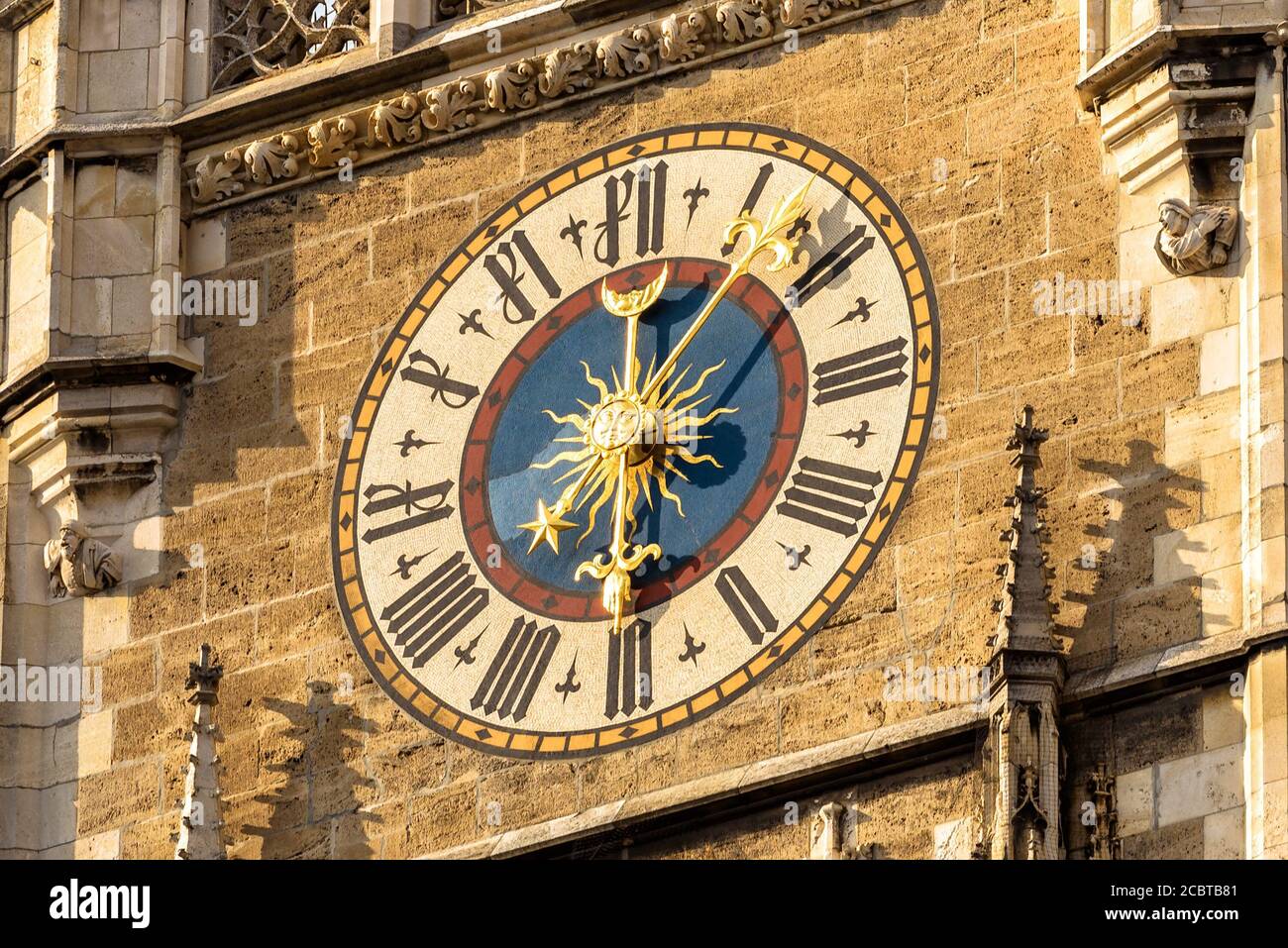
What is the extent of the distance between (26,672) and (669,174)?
296cm

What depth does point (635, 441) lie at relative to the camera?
73.9ft

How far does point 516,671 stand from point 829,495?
1259mm

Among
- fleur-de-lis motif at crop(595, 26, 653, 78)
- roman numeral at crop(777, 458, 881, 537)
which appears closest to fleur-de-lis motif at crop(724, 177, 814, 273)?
roman numeral at crop(777, 458, 881, 537)

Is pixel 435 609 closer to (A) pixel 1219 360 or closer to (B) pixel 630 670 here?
(B) pixel 630 670

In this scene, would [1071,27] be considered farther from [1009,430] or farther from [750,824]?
[750,824]

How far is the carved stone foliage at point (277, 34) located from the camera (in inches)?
956

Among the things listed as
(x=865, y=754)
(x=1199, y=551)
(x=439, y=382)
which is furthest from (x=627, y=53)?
(x=1199, y=551)

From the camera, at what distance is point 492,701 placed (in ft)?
73.7

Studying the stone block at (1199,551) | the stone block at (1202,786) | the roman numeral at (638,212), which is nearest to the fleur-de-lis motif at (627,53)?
the roman numeral at (638,212)

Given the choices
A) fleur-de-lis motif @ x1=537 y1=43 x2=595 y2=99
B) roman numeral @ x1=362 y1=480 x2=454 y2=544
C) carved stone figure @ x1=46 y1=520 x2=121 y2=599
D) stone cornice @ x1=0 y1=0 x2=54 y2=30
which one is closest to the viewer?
roman numeral @ x1=362 y1=480 x2=454 y2=544

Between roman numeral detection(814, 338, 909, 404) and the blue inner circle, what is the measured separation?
0.21 metres

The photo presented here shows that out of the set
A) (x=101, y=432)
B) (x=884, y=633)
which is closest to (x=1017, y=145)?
→ (x=884, y=633)

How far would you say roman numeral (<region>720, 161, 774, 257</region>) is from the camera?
74.7ft

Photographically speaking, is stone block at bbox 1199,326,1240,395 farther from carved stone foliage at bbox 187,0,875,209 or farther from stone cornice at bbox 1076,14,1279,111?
carved stone foliage at bbox 187,0,875,209
